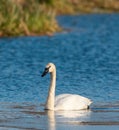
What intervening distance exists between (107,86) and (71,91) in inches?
44.1

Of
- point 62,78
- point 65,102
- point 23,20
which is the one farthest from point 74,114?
point 23,20

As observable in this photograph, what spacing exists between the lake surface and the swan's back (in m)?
0.19

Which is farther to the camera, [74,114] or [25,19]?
[25,19]

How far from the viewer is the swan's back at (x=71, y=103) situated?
53.0 feet

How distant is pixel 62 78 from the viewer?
21.7 m

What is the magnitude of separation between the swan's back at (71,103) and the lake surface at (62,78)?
0.19 m

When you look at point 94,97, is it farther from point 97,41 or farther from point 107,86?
point 97,41

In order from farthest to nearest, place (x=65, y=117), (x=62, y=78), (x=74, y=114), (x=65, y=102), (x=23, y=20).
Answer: (x=23, y=20) < (x=62, y=78) < (x=65, y=102) < (x=74, y=114) < (x=65, y=117)

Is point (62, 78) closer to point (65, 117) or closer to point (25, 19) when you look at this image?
point (65, 117)

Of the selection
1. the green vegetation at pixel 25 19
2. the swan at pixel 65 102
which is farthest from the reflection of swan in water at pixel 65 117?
the green vegetation at pixel 25 19

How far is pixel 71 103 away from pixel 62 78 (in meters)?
5.52

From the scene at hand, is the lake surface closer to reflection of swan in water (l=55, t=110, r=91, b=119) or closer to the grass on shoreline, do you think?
reflection of swan in water (l=55, t=110, r=91, b=119)

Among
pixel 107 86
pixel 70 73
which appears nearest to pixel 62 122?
pixel 107 86

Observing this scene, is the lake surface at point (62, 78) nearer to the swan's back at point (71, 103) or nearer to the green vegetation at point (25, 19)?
the swan's back at point (71, 103)
